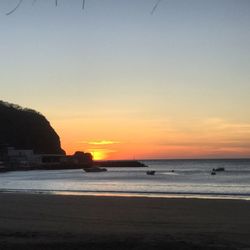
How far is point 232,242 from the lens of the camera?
1129cm

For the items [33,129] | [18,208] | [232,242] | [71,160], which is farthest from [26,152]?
[232,242]

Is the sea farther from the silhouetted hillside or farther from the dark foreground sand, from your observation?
the silhouetted hillside

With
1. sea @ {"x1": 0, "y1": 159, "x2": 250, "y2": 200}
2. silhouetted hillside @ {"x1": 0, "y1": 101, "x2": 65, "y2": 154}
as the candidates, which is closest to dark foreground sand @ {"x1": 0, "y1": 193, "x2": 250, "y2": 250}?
sea @ {"x1": 0, "y1": 159, "x2": 250, "y2": 200}

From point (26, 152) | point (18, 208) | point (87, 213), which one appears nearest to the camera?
point (87, 213)

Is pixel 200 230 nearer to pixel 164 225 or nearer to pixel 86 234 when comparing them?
pixel 164 225

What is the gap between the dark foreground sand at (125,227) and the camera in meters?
10.5

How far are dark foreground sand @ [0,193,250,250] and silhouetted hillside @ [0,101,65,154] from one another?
152720 millimetres

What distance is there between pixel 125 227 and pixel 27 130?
17312cm

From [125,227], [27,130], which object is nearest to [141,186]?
[125,227]

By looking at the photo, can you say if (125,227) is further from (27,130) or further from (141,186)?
(27,130)

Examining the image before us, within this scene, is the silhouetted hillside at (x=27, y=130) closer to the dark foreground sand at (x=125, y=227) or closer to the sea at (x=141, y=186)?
the sea at (x=141, y=186)

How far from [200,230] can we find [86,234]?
334cm

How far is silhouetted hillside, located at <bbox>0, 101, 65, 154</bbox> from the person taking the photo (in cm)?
17738

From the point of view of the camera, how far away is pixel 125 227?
14.6 metres
